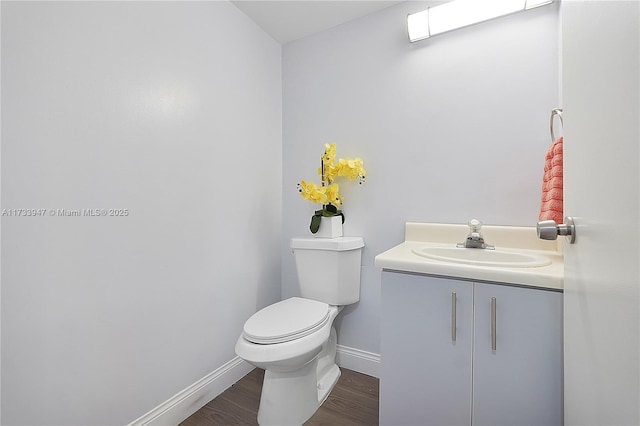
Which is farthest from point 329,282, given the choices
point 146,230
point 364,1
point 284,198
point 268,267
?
point 364,1

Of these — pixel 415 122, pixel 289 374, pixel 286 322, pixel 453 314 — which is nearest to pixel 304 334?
pixel 286 322

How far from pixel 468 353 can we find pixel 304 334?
621 mm

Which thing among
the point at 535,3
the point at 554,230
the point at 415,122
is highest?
the point at 535,3

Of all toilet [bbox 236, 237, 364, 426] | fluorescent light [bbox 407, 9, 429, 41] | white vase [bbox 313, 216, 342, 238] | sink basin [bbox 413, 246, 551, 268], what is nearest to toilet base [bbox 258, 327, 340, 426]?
toilet [bbox 236, 237, 364, 426]

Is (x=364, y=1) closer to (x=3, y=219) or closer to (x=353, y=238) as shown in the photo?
(x=353, y=238)

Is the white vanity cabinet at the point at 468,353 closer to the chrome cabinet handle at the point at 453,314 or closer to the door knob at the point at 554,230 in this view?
the chrome cabinet handle at the point at 453,314

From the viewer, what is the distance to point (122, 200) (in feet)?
3.92

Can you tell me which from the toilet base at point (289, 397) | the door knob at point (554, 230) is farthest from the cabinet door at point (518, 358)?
the toilet base at point (289, 397)

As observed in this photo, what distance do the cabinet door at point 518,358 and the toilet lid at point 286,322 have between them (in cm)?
65

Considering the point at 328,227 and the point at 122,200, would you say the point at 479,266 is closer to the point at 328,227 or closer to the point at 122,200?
the point at 328,227

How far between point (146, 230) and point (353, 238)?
1.04m

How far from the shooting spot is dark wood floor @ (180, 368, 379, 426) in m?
1.39

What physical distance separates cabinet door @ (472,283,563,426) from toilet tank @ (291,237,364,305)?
76cm

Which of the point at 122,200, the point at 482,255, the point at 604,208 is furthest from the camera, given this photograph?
the point at 482,255
